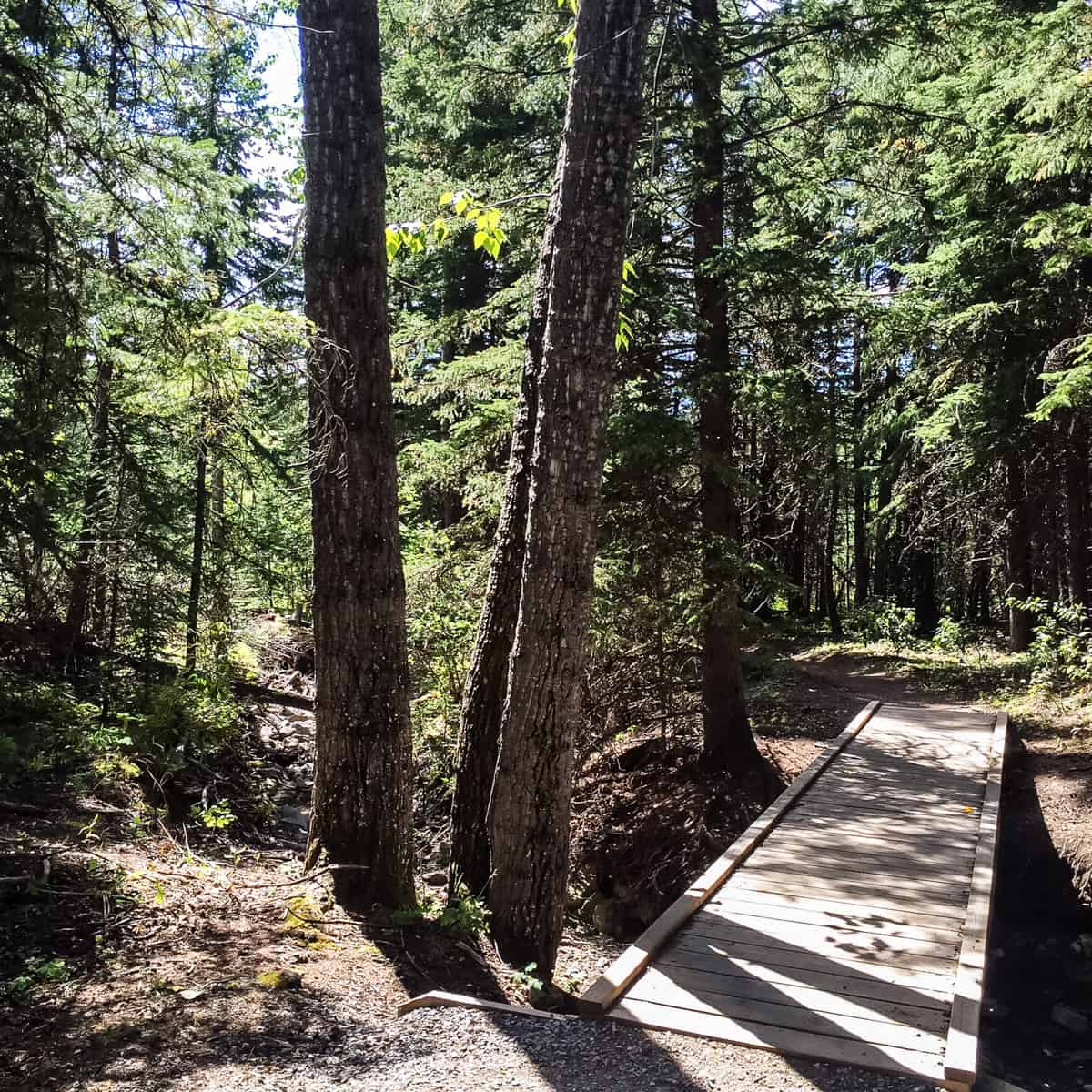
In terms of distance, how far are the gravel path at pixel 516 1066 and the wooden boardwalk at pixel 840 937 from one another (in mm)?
156

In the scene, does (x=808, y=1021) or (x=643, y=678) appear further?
(x=643, y=678)

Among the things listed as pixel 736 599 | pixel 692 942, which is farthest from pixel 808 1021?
pixel 736 599

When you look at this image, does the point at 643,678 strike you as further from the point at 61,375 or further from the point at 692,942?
the point at 61,375

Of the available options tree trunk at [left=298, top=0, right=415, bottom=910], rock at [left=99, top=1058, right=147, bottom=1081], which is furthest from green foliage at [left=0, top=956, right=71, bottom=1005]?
tree trunk at [left=298, top=0, right=415, bottom=910]

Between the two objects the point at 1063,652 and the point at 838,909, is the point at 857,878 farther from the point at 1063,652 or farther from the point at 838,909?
the point at 1063,652

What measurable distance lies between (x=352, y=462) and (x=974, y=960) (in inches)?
173

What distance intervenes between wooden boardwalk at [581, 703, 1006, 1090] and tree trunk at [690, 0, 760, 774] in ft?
4.45

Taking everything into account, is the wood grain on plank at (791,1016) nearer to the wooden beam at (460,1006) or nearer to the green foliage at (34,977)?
the wooden beam at (460,1006)

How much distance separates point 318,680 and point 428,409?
13384mm

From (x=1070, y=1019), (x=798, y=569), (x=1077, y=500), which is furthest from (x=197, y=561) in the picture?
(x=798, y=569)

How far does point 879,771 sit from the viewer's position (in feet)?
30.6

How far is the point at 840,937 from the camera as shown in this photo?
529cm

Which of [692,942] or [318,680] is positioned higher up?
[318,680]

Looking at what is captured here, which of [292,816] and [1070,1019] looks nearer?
[1070,1019]
